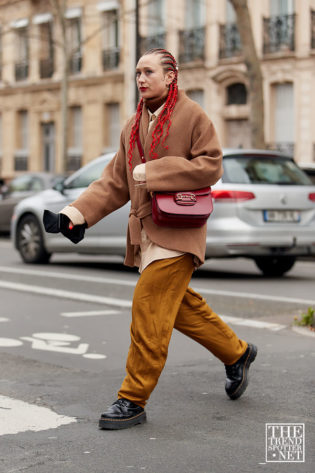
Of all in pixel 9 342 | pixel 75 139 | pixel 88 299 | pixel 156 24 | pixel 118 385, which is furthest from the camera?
pixel 75 139

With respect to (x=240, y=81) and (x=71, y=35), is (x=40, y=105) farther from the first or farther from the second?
(x=240, y=81)

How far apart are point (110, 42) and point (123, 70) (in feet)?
5.35

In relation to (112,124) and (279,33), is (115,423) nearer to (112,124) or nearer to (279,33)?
(279,33)

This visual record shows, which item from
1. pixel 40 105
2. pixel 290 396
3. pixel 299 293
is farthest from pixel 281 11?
pixel 290 396

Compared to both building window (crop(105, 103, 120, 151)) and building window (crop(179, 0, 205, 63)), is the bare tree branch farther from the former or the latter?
building window (crop(105, 103, 120, 151))

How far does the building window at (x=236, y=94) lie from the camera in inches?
1331

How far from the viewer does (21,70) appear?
43594 mm

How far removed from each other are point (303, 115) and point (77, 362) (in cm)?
2581

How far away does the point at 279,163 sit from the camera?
1243 cm

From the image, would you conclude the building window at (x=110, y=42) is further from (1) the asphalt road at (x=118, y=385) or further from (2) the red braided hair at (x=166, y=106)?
(2) the red braided hair at (x=166, y=106)

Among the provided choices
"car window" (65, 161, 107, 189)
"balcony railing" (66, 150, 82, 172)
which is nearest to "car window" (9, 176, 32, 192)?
"car window" (65, 161, 107, 189)

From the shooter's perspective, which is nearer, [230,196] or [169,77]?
[169,77]

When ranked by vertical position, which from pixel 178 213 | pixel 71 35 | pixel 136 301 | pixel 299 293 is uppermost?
pixel 71 35

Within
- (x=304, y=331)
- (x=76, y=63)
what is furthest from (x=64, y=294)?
(x=76, y=63)
